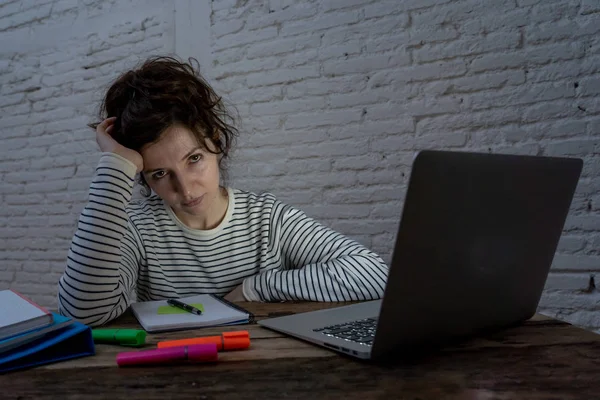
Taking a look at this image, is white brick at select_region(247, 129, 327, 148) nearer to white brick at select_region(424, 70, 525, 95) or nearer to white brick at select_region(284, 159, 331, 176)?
white brick at select_region(284, 159, 331, 176)

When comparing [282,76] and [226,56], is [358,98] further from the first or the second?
[226,56]

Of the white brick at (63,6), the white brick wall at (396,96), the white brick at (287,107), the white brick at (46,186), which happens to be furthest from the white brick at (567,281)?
the white brick at (63,6)

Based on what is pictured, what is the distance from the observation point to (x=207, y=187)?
1286 millimetres

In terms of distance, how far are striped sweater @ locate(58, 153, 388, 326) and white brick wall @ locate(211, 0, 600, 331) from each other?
2.27 ft

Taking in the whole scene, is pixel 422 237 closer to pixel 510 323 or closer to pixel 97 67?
pixel 510 323

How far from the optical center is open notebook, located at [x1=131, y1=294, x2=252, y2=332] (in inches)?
33.1

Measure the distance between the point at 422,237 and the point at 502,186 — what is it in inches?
5.0

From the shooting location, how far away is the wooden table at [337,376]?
544 millimetres

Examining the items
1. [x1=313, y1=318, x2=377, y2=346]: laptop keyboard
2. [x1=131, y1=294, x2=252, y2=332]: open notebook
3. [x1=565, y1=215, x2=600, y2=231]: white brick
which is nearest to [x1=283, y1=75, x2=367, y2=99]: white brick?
[x1=565, y1=215, x2=600, y2=231]: white brick

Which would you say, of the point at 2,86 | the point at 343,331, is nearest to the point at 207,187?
the point at 343,331

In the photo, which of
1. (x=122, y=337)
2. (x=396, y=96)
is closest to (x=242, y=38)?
(x=396, y=96)

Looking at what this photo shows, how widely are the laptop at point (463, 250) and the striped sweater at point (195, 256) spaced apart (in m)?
0.31

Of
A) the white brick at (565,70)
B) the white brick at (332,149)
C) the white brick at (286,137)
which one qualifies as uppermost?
the white brick at (565,70)

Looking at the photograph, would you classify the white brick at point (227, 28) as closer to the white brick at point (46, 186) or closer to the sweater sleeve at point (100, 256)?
the white brick at point (46, 186)
